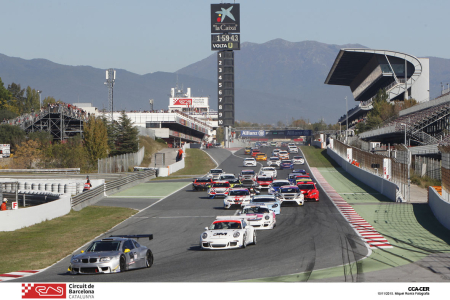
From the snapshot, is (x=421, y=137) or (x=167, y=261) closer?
(x=167, y=261)

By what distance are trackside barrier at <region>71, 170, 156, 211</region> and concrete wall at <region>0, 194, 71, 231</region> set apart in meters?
2.01

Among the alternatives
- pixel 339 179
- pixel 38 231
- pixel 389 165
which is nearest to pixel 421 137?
pixel 339 179

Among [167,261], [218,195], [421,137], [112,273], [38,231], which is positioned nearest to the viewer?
[112,273]

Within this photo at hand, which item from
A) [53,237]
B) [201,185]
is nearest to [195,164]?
[201,185]

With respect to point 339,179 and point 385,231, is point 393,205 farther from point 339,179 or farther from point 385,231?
point 339,179

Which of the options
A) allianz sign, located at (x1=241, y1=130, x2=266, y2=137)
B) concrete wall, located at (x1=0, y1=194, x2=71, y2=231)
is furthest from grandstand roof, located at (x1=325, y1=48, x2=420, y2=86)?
concrete wall, located at (x1=0, y1=194, x2=71, y2=231)

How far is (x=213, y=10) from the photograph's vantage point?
137250 mm

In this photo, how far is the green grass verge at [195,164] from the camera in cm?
7471

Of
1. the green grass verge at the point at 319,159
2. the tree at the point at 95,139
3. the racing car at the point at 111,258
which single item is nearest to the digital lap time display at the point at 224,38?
the green grass verge at the point at 319,159

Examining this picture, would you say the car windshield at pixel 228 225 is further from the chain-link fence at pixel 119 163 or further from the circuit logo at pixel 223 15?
the circuit logo at pixel 223 15

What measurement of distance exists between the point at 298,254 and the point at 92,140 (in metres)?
59.7

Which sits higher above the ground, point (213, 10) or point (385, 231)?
point (213, 10)

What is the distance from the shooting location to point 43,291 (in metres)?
12.9

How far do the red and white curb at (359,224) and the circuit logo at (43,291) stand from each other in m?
12.4
